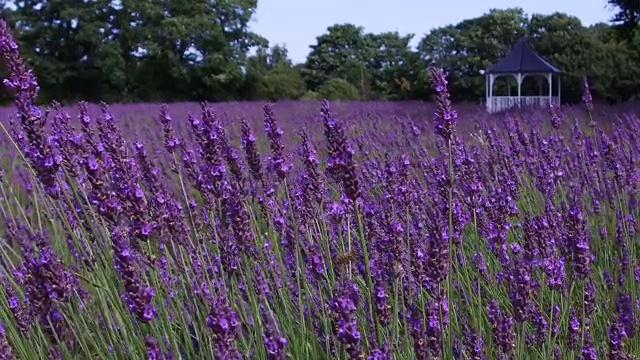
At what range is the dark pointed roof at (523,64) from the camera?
2022 centimetres

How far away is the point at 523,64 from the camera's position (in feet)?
67.6

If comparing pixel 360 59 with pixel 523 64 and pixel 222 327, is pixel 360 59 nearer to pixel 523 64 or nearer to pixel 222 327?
pixel 523 64

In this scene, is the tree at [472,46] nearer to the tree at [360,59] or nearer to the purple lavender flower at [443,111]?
the tree at [360,59]

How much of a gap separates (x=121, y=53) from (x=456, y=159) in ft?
99.9

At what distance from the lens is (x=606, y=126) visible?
29.8 feet

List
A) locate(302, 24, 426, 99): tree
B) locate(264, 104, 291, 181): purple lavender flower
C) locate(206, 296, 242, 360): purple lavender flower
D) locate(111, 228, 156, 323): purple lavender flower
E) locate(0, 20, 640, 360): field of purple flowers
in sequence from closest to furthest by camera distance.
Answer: locate(206, 296, 242, 360): purple lavender flower
locate(111, 228, 156, 323): purple lavender flower
locate(0, 20, 640, 360): field of purple flowers
locate(264, 104, 291, 181): purple lavender flower
locate(302, 24, 426, 99): tree

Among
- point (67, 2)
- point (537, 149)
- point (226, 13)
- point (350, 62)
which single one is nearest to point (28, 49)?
point (67, 2)

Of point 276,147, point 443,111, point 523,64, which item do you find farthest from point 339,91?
point 443,111

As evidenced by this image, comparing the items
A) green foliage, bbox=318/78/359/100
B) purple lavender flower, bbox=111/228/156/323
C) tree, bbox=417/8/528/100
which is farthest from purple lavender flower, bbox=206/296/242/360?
tree, bbox=417/8/528/100

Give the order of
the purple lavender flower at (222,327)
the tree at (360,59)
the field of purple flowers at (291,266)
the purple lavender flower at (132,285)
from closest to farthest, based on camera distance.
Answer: the purple lavender flower at (222,327), the purple lavender flower at (132,285), the field of purple flowers at (291,266), the tree at (360,59)

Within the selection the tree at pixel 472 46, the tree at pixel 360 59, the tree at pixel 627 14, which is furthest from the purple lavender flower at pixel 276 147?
the tree at pixel 360 59

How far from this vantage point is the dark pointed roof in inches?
796

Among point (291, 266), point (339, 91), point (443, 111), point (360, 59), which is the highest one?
point (360, 59)

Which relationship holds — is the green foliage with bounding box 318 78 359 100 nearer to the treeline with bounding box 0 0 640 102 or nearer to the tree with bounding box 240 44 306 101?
the treeline with bounding box 0 0 640 102
